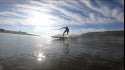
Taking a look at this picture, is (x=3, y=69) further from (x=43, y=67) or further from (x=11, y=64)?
(x=43, y=67)

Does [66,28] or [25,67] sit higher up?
[66,28]

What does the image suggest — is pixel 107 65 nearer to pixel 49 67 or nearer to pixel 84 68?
pixel 84 68

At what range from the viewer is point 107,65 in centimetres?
958

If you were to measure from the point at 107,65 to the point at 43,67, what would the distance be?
4.42 metres

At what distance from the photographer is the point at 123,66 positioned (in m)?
9.52

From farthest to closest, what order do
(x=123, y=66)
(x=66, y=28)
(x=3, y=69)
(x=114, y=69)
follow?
(x=66, y=28)
(x=123, y=66)
(x=114, y=69)
(x=3, y=69)

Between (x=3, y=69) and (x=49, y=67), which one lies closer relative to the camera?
(x=3, y=69)

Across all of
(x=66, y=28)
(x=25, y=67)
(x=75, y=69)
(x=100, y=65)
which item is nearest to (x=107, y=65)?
(x=100, y=65)

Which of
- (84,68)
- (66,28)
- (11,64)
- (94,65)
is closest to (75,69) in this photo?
(84,68)

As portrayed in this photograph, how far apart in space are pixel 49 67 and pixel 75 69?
66.1 inches

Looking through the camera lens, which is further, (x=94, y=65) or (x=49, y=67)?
(x=94, y=65)

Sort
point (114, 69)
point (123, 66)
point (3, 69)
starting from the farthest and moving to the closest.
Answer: point (123, 66)
point (114, 69)
point (3, 69)

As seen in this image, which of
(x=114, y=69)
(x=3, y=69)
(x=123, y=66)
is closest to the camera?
(x=3, y=69)

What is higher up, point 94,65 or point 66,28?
point 66,28
